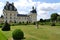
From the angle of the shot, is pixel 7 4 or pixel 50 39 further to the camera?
pixel 7 4

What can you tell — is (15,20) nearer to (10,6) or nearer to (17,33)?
(10,6)

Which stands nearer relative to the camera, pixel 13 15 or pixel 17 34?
pixel 17 34

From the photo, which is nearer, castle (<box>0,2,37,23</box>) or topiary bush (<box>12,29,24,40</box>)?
topiary bush (<box>12,29,24,40</box>)

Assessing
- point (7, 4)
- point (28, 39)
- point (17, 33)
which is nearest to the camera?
point (17, 33)

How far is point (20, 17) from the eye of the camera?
9688cm

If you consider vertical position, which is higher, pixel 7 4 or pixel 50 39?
pixel 7 4

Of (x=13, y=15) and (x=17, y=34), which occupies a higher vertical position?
(x=17, y=34)

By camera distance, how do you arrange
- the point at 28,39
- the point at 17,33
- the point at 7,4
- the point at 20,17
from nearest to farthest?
the point at 17,33, the point at 28,39, the point at 7,4, the point at 20,17

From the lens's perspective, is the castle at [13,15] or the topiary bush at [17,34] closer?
the topiary bush at [17,34]

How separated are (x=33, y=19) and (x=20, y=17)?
8904mm

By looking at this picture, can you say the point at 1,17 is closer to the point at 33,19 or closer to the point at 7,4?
the point at 7,4

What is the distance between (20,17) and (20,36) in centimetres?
7868

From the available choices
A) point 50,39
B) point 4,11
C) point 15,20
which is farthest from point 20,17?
point 50,39

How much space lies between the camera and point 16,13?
9331 centimetres
